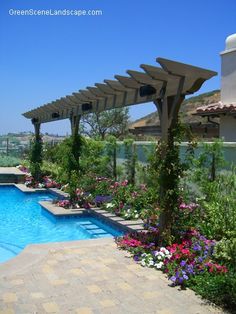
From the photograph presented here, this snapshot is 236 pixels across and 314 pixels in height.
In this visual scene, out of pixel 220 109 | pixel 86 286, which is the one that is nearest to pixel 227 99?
pixel 220 109

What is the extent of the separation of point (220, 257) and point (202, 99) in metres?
49.3

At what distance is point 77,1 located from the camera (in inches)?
294

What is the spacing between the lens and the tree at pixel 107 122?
115ft

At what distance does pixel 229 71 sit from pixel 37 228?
304 inches

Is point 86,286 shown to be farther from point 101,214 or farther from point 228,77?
point 228,77

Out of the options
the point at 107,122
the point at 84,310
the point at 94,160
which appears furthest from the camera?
the point at 107,122

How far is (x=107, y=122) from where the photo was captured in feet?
115

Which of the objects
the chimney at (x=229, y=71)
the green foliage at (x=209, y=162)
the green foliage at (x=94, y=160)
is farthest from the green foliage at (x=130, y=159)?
the green foliage at (x=209, y=162)

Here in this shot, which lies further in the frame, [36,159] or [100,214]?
[36,159]

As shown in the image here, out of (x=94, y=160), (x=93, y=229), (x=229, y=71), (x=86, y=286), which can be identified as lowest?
(x=93, y=229)

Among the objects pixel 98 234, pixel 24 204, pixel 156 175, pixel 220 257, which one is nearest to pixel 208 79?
pixel 156 175

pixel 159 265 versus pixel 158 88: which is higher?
pixel 158 88

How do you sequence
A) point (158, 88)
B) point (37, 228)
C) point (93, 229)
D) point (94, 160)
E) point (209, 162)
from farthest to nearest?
point (94, 160) → point (37, 228) → point (93, 229) → point (209, 162) → point (158, 88)

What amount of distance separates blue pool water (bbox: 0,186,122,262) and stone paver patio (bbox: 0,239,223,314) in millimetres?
1926
